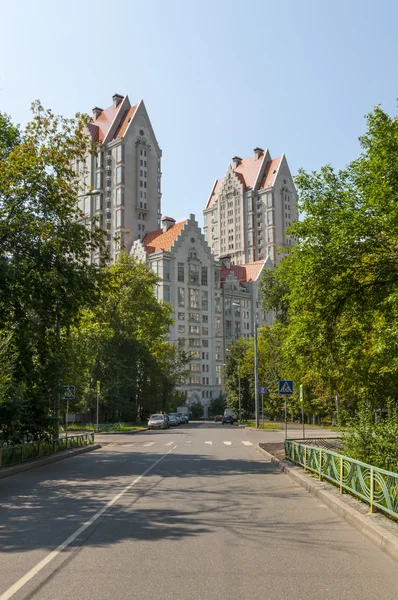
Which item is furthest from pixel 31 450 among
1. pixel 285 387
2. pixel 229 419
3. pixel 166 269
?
pixel 166 269

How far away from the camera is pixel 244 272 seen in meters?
151

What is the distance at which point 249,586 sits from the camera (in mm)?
5992

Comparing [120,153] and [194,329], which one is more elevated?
[120,153]

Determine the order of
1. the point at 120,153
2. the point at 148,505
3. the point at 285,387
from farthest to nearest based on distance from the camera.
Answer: the point at 120,153 → the point at 285,387 → the point at 148,505

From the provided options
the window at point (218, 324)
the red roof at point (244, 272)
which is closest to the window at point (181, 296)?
the window at point (218, 324)

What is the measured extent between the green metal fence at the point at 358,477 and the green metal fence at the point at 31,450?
9092 millimetres

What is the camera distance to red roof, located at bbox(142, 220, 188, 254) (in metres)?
123

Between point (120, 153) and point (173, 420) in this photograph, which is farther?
point (120, 153)

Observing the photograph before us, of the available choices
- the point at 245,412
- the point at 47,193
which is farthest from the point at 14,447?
the point at 245,412

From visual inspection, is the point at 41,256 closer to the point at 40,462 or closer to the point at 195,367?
the point at 40,462

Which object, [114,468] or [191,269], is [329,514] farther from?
[191,269]

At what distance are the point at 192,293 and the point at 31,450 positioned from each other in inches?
4061

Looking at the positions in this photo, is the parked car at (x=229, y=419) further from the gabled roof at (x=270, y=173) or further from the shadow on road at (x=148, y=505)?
the gabled roof at (x=270, y=173)

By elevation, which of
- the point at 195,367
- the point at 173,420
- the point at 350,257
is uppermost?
the point at 195,367
